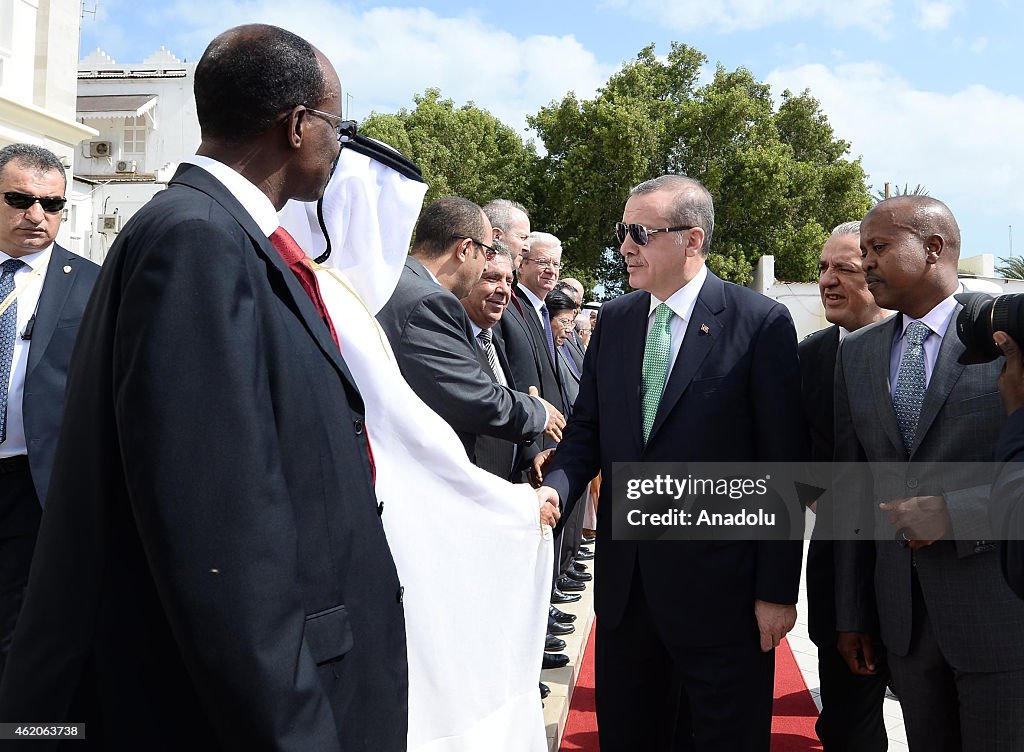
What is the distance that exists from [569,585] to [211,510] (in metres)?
6.52

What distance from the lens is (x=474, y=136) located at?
32.6m

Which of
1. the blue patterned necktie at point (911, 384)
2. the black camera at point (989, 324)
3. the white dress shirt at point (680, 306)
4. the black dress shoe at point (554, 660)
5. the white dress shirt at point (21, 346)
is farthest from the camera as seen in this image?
the black dress shoe at point (554, 660)

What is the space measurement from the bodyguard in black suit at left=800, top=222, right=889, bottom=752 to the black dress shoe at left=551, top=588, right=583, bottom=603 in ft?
11.2

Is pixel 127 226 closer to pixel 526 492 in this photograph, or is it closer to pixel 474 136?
pixel 526 492

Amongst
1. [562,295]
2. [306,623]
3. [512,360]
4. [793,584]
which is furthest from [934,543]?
[562,295]

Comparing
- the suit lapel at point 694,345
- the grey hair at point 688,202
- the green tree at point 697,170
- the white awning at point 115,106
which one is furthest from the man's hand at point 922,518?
the white awning at point 115,106

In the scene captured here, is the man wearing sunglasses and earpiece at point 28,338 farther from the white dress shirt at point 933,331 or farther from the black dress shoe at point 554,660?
the white dress shirt at point 933,331

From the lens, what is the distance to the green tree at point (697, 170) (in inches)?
1161

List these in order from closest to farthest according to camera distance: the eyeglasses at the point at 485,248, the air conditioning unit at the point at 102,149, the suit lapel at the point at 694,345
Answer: the suit lapel at the point at 694,345, the eyeglasses at the point at 485,248, the air conditioning unit at the point at 102,149

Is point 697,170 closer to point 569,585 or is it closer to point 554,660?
point 569,585

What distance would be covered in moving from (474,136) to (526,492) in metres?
30.9

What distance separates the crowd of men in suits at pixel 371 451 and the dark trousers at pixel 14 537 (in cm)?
1

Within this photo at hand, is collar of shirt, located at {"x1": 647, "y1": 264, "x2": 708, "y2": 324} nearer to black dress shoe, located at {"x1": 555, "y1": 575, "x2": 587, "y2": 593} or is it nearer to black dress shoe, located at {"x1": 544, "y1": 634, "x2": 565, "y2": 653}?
black dress shoe, located at {"x1": 544, "y1": 634, "x2": 565, "y2": 653}

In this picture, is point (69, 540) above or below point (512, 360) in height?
below
